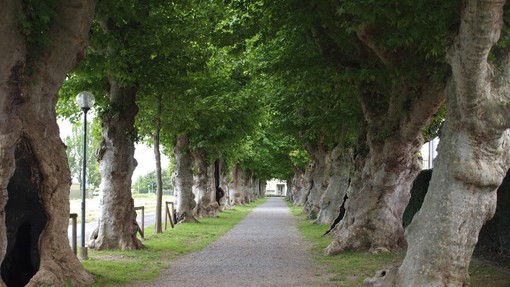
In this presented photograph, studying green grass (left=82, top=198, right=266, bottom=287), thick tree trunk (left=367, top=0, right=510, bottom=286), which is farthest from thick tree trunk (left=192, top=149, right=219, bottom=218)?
thick tree trunk (left=367, top=0, right=510, bottom=286)

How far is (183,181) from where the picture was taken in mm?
28953

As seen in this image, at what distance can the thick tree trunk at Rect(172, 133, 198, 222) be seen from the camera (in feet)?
94.7

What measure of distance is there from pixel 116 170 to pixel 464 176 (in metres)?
10.1

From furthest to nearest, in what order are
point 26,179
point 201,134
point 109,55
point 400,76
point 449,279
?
1. point 201,134
2. point 109,55
3. point 400,76
4. point 26,179
5. point 449,279

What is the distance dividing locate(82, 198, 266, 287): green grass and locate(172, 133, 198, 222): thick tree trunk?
6.15 m

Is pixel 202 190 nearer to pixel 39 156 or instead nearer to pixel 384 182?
pixel 384 182

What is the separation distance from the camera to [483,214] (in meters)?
8.33

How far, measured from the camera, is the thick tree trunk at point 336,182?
2527cm

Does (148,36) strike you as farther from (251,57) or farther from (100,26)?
(251,57)

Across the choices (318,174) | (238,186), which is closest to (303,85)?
(318,174)

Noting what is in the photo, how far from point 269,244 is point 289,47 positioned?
624 cm

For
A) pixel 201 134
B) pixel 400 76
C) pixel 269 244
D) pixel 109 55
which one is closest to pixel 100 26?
pixel 109 55

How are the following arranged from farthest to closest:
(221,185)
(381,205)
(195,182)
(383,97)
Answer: (221,185)
(195,182)
(383,97)
(381,205)

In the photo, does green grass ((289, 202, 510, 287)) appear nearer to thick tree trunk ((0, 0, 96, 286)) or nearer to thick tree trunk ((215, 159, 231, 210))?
thick tree trunk ((0, 0, 96, 286))
